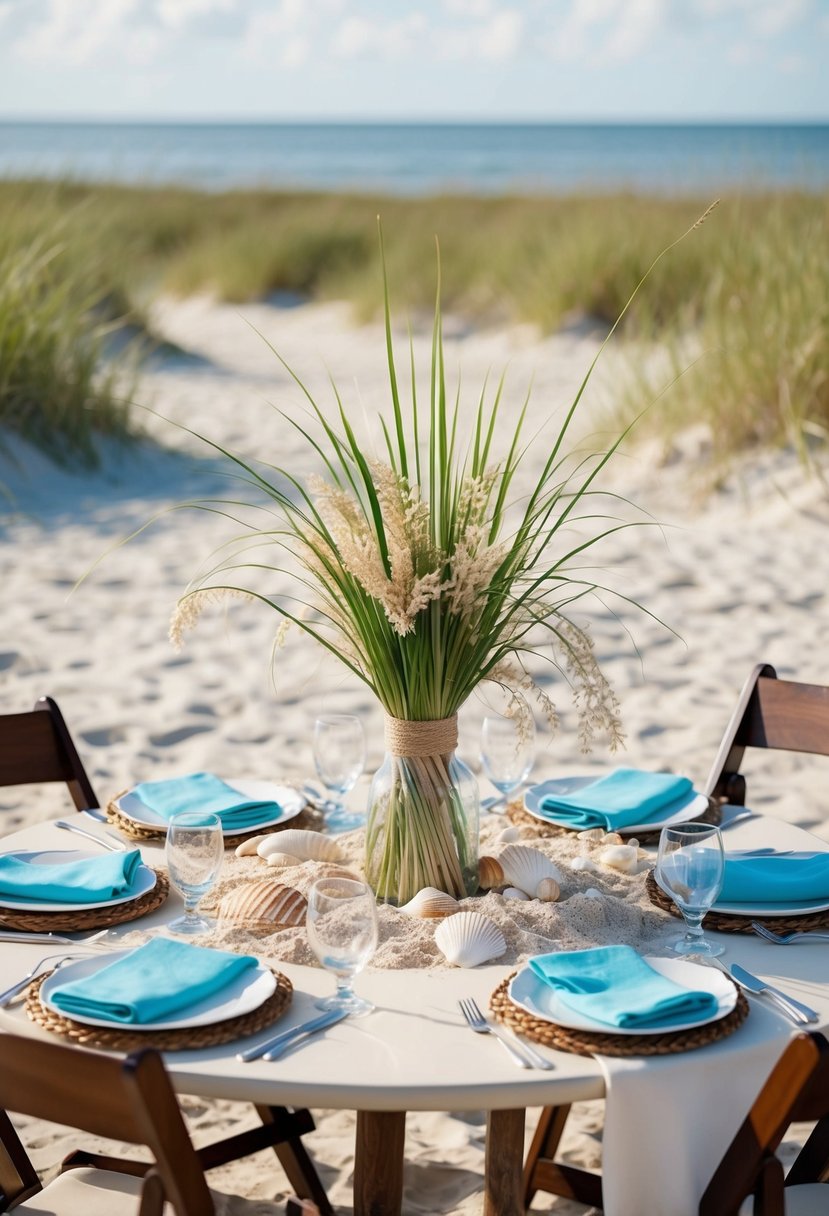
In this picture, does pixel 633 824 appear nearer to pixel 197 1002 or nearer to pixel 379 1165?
pixel 379 1165

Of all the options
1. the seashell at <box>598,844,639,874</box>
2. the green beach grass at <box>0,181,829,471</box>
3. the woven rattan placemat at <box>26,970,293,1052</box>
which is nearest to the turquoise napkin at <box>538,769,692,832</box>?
the seashell at <box>598,844,639,874</box>

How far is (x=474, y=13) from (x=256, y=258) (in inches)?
2117

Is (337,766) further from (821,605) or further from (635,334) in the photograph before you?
(635,334)

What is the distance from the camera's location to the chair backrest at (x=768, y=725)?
2.41 m

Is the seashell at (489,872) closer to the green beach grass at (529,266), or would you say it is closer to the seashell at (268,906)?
the seashell at (268,906)

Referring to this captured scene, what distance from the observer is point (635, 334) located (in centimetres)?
1102

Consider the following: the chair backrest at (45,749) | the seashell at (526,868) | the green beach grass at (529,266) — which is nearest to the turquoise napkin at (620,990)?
the seashell at (526,868)

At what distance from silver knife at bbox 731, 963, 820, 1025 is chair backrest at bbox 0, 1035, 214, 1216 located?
0.68m

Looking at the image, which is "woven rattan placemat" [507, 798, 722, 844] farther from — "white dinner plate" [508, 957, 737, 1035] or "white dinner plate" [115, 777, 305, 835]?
"white dinner plate" [508, 957, 737, 1035]

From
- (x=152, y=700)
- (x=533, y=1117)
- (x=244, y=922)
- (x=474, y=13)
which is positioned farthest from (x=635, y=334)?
(x=474, y=13)

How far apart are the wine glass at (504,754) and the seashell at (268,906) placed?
0.54 m

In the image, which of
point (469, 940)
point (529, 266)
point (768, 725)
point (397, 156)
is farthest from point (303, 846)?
point (397, 156)

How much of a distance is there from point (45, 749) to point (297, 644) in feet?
9.49

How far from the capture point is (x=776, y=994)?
5.09 feet
